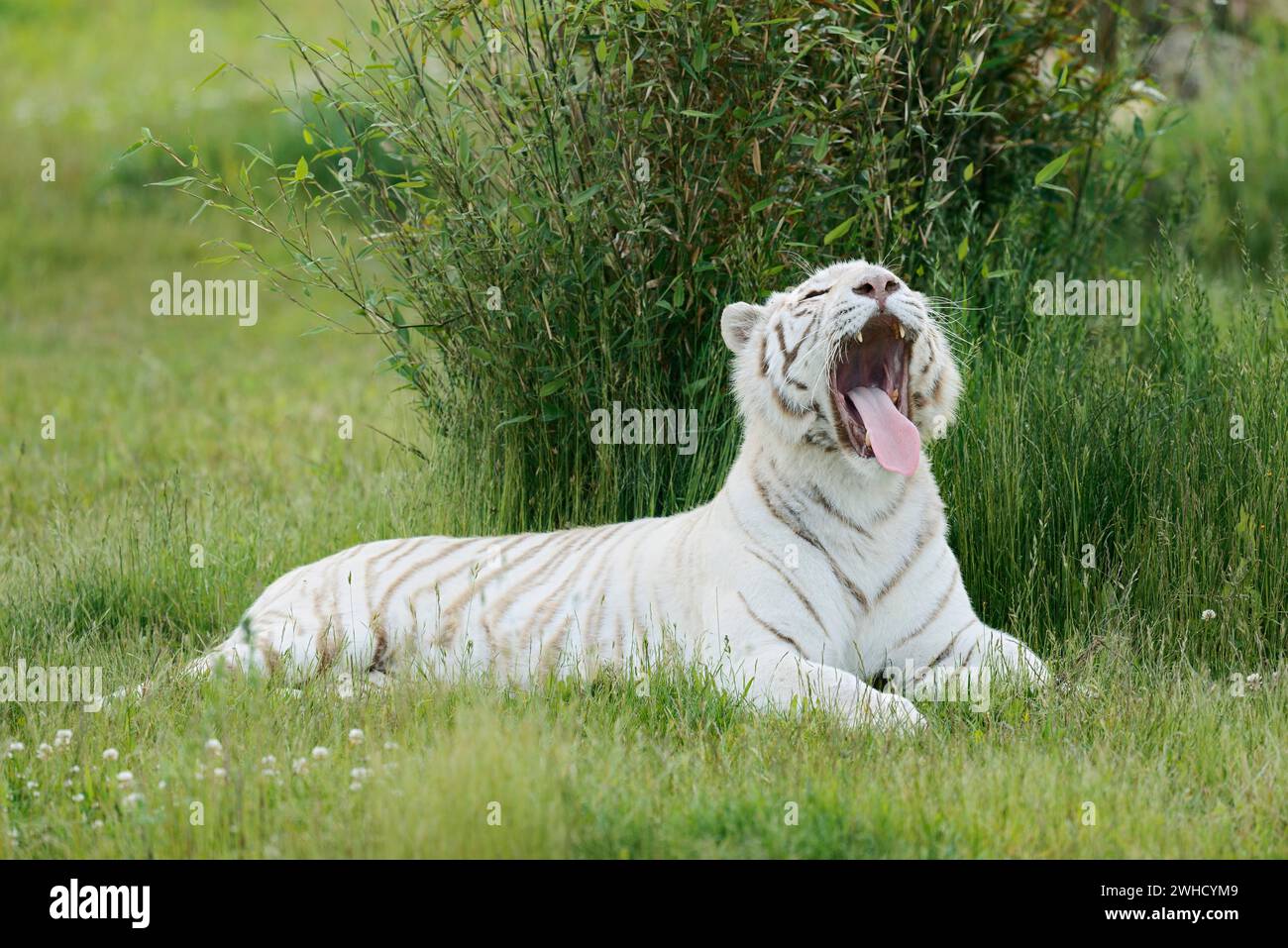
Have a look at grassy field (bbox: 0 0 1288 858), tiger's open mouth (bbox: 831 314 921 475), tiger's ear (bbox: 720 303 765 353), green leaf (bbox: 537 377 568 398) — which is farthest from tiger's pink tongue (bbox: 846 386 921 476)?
green leaf (bbox: 537 377 568 398)

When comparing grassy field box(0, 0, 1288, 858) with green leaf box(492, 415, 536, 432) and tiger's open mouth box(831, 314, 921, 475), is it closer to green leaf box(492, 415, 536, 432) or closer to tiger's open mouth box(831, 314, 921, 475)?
green leaf box(492, 415, 536, 432)

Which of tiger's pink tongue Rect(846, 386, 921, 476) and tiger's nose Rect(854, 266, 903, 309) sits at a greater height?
tiger's nose Rect(854, 266, 903, 309)

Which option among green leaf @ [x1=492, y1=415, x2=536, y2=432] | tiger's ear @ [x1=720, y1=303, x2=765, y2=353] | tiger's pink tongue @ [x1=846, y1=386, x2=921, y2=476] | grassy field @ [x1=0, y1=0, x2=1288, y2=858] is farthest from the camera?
green leaf @ [x1=492, y1=415, x2=536, y2=432]

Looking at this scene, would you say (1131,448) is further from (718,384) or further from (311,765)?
(311,765)

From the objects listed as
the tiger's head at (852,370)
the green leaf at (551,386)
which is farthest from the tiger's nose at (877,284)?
the green leaf at (551,386)

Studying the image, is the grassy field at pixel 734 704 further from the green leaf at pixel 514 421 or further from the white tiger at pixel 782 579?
the green leaf at pixel 514 421

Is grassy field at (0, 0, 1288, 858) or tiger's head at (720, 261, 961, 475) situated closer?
grassy field at (0, 0, 1288, 858)

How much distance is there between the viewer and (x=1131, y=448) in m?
5.85

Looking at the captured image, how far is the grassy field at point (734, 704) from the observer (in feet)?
12.4

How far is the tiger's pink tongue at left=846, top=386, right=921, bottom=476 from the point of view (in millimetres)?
4828

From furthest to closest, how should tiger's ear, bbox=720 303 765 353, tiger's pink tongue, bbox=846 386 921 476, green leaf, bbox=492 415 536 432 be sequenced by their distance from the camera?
green leaf, bbox=492 415 536 432 → tiger's ear, bbox=720 303 765 353 → tiger's pink tongue, bbox=846 386 921 476

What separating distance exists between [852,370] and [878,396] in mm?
210
